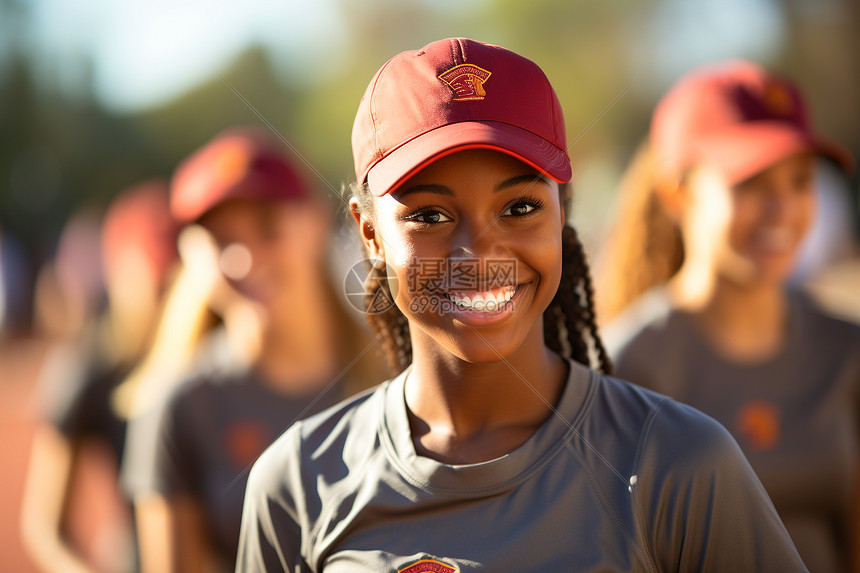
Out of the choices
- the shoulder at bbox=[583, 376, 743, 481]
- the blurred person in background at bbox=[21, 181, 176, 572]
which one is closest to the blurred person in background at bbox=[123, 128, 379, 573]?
the blurred person in background at bbox=[21, 181, 176, 572]

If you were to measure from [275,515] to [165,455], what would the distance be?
5.22ft

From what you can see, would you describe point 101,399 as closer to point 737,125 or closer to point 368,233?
point 368,233

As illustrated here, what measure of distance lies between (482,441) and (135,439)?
2374 millimetres

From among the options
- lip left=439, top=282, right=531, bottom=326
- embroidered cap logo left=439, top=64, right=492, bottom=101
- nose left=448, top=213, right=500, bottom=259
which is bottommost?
lip left=439, top=282, right=531, bottom=326

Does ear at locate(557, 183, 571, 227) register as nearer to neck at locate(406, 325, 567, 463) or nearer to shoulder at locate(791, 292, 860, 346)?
neck at locate(406, 325, 567, 463)

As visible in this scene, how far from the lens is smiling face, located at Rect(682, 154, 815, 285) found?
3.34m

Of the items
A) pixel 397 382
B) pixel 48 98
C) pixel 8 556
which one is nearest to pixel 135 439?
pixel 397 382

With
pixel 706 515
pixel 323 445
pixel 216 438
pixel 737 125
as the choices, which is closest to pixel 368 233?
pixel 323 445

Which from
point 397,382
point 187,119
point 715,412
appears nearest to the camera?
point 397,382

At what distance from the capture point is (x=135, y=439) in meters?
3.93

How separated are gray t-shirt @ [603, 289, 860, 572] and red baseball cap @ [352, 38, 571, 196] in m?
1.43

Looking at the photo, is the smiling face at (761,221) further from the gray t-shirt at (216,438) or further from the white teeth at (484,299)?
the white teeth at (484,299)

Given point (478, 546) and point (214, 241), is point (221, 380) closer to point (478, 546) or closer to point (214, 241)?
point (214, 241)

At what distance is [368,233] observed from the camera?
220 centimetres
